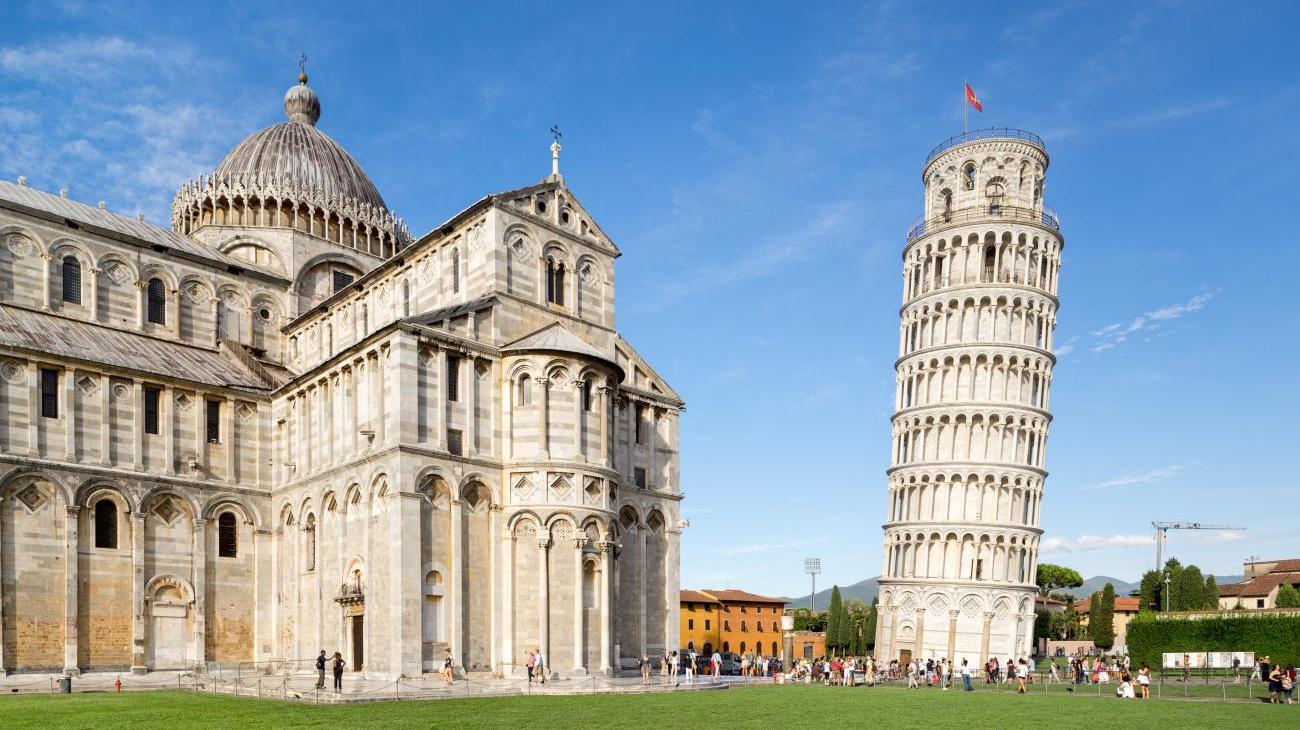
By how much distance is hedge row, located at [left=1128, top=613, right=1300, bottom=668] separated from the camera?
48.0m

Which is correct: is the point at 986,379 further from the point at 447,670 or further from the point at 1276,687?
the point at 447,670

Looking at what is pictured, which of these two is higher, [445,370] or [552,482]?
[445,370]

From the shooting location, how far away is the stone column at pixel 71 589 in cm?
3216

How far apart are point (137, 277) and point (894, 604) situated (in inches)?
1891

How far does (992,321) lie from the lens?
6312cm

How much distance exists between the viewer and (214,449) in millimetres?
37250

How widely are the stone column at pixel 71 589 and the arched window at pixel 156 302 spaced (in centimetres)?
1059

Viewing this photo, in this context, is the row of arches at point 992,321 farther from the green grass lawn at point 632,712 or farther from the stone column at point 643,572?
the green grass lawn at point 632,712

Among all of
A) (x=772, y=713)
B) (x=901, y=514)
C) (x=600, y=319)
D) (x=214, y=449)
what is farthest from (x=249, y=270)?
(x=901, y=514)

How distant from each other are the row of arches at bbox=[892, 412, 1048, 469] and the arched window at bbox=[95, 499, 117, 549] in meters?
46.9

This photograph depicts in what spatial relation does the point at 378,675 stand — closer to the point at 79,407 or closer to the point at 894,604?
the point at 79,407

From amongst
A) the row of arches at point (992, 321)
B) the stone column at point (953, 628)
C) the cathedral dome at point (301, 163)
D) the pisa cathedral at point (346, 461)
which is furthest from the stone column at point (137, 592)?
the row of arches at point (992, 321)

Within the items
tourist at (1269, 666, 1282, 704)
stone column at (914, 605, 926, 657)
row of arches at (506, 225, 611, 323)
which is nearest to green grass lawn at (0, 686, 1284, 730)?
tourist at (1269, 666, 1282, 704)

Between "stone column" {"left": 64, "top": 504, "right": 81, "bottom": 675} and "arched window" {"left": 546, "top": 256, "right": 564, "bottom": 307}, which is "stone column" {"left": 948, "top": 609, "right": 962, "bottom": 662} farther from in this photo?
"stone column" {"left": 64, "top": 504, "right": 81, "bottom": 675}
